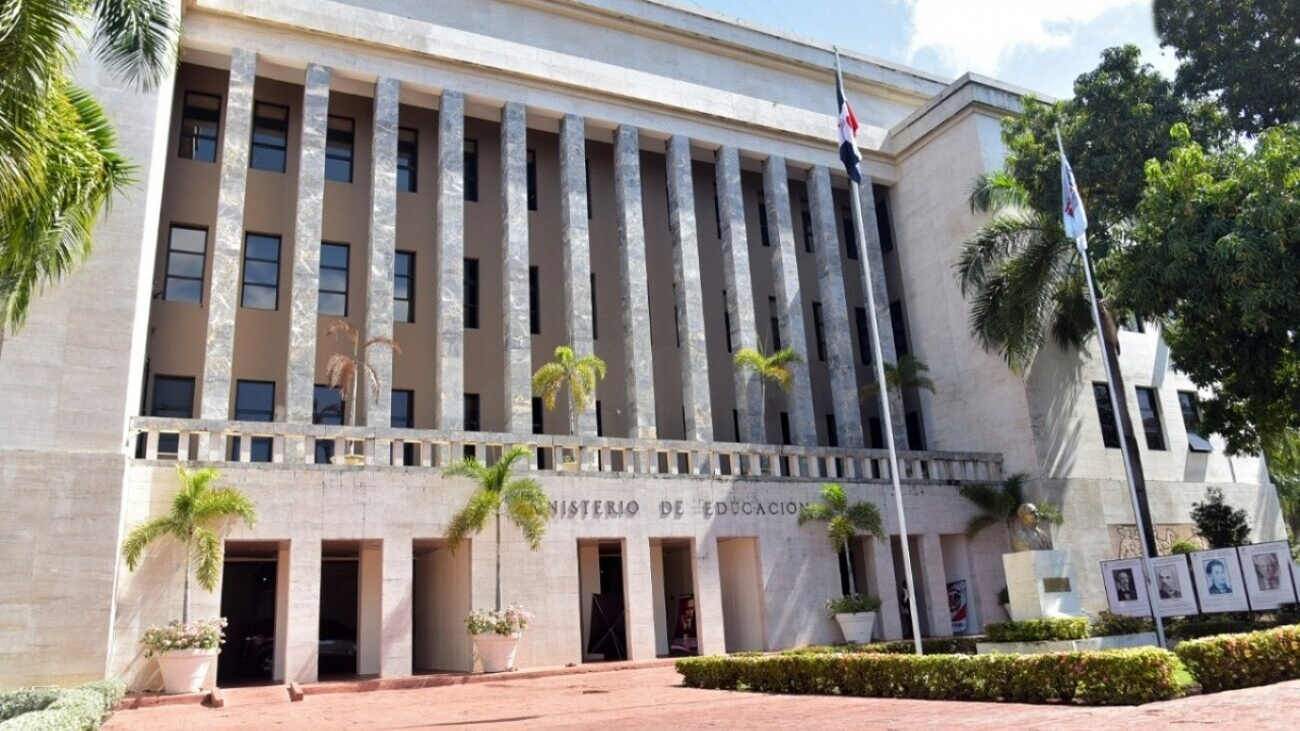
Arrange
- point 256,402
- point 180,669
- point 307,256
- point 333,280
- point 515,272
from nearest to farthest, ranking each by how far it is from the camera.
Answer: point 180,669 → point 307,256 → point 256,402 → point 515,272 → point 333,280

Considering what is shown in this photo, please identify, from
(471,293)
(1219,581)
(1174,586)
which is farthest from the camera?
(471,293)

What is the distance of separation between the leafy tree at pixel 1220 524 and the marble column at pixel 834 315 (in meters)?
Answer: 10.6

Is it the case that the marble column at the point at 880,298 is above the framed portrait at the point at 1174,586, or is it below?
above

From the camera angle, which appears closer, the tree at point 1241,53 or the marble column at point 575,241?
the tree at point 1241,53

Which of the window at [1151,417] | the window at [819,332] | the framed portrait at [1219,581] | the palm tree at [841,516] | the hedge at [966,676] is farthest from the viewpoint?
the window at [819,332]

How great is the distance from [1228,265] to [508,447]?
50.4 ft

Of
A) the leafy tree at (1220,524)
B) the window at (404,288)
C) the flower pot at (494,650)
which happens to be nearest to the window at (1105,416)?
the leafy tree at (1220,524)

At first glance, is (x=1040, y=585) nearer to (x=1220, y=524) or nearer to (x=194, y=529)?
(x=1220, y=524)

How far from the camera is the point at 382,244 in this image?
2297cm

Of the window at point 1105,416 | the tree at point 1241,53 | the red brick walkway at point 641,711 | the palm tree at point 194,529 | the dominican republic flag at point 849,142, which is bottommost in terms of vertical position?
the red brick walkway at point 641,711

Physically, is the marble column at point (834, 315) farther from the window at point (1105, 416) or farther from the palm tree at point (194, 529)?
the palm tree at point (194, 529)

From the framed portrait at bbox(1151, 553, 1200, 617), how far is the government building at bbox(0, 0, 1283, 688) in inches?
203

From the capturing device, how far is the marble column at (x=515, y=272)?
23.1 meters

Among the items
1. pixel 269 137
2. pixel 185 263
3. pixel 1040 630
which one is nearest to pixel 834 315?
pixel 1040 630
